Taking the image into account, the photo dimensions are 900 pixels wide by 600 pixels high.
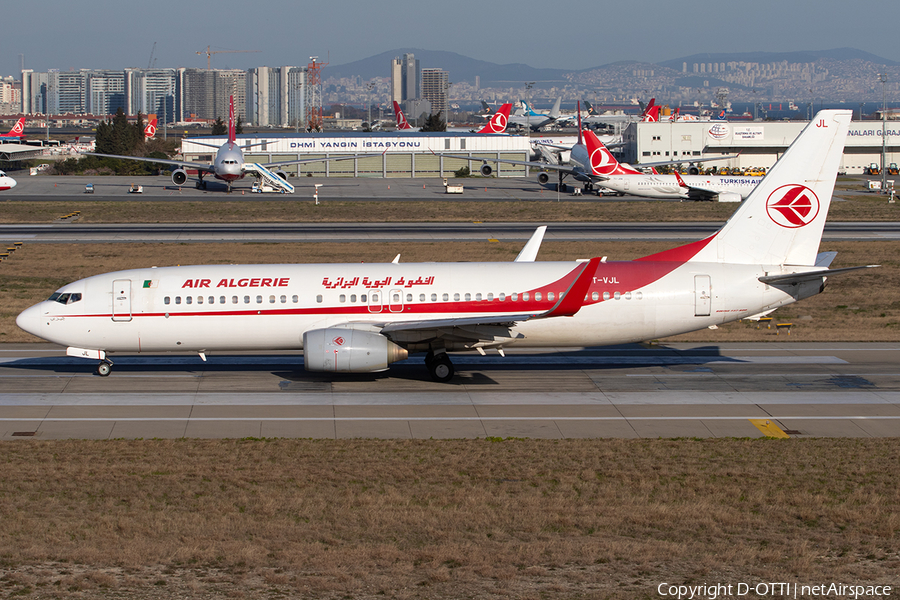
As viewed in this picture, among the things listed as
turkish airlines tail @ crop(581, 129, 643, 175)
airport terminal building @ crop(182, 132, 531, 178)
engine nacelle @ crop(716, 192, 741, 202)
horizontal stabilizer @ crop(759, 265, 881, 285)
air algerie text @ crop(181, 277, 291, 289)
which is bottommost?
air algerie text @ crop(181, 277, 291, 289)

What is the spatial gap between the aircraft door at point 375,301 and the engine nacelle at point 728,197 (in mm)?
65916

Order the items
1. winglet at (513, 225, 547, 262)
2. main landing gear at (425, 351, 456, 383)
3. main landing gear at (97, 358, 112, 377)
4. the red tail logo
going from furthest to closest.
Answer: winglet at (513, 225, 547, 262)
main landing gear at (97, 358, 112, 377)
main landing gear at (425, 351, 456, 383)
the red tail logo

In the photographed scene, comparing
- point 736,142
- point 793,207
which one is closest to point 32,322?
point 793,207

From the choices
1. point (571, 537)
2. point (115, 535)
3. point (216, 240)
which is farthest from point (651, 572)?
point (216, 240)

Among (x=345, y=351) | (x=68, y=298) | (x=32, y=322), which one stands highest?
(x=68, y=298)

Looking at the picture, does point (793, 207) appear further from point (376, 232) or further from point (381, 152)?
point (381, 152)

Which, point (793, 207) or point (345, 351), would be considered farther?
point (793, 207)

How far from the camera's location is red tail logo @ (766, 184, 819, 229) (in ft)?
95.5

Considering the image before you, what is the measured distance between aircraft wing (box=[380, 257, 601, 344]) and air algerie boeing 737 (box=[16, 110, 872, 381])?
3.0 inches

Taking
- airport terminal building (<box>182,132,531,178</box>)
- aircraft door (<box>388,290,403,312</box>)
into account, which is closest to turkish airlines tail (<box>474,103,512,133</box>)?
airport terminal building (<box>182,132,531,178</box>)

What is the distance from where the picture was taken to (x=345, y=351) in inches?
1064

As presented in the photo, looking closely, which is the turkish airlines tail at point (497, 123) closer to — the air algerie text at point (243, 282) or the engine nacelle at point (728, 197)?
the engine nacelle at point (728, 197)

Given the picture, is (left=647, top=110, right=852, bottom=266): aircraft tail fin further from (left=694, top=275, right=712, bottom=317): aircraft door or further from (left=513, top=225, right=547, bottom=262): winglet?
(left=513, top=225, right=547, bottom=262): winglet

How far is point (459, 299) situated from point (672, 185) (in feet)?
218
